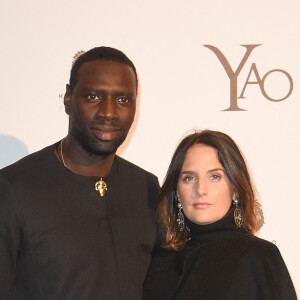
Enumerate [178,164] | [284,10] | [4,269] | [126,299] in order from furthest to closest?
[284,10] → [178,164] → [126,299] → [4,269]

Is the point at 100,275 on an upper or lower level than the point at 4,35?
lower

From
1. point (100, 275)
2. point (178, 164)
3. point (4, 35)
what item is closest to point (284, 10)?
point (178, 164)

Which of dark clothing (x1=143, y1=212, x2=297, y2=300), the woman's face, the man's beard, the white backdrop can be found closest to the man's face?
the man's beard

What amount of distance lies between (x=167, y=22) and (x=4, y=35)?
0.77 meters

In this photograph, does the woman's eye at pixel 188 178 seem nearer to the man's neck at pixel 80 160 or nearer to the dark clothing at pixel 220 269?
the dark clothing at pixel 220 269

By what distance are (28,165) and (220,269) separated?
735 mm

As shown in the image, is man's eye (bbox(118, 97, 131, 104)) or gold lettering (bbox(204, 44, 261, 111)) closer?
man's eye (bbox(118, 97, 131, 104))

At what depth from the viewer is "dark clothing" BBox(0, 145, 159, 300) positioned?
1.68 metres

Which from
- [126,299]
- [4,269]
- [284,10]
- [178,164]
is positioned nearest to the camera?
[4,269]

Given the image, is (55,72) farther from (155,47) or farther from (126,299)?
(126,299)

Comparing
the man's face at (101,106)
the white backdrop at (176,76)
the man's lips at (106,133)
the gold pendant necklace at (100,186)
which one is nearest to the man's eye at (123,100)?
the man's face at (101,106)

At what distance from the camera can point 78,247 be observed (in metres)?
1.72

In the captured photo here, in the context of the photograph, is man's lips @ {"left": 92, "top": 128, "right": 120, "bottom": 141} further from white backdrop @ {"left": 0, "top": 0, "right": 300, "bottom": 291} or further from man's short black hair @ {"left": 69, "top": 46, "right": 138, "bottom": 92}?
white backdrop @ {"left": 0, "top": 0, "right": 300, "bottom": 291}

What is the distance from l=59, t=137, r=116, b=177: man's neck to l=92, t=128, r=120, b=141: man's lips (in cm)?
9
